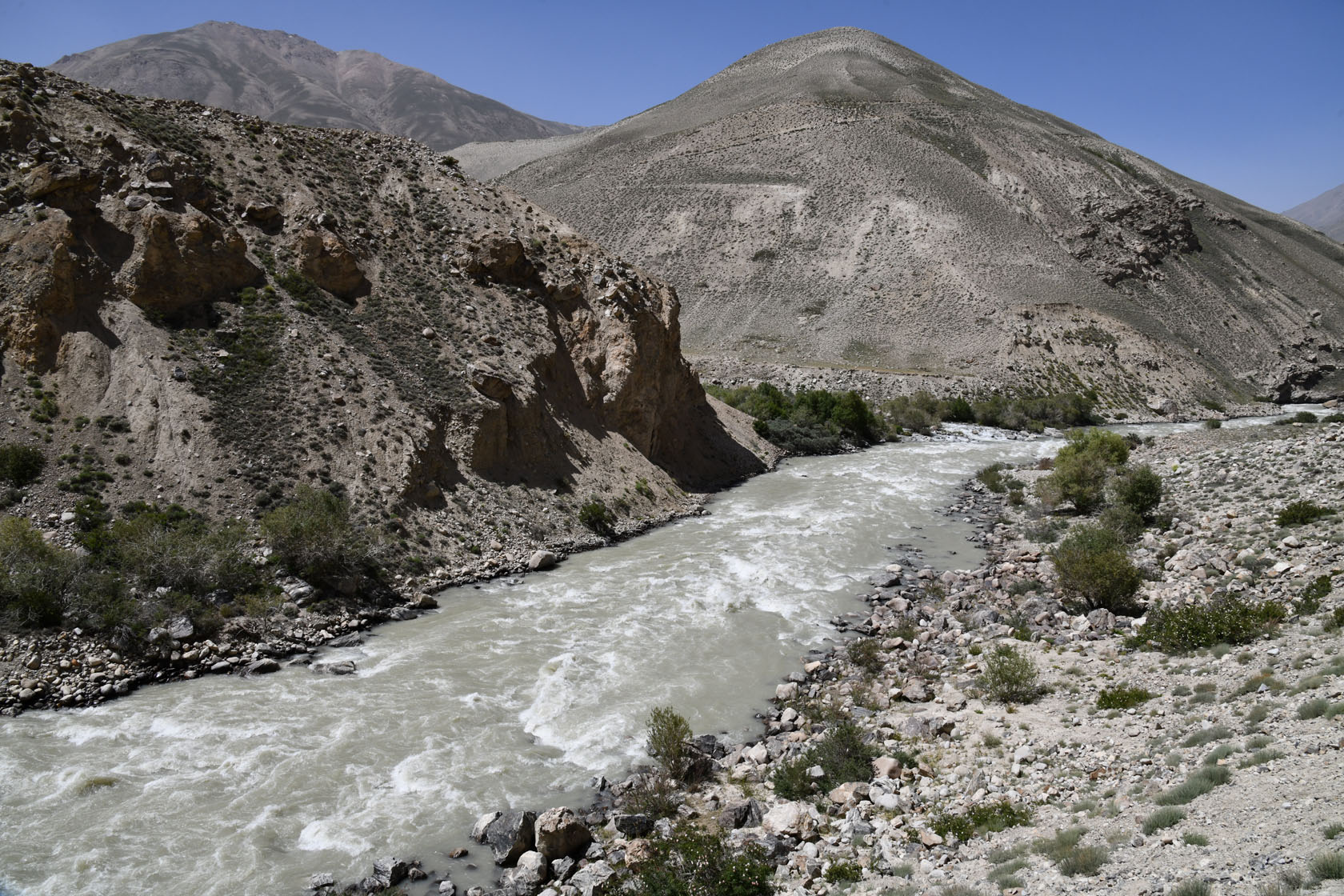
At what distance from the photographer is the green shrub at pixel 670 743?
10.7 metres

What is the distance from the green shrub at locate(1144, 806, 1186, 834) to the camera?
269 inches

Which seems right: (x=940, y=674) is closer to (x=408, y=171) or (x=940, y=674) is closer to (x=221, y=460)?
(x=221, y=460)

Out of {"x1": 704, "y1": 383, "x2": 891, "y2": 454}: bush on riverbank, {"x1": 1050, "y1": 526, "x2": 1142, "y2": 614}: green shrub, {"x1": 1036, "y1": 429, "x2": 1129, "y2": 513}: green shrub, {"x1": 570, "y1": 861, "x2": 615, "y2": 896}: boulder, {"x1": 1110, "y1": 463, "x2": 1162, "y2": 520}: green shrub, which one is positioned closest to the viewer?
{"x1": 570, "y1": 861, "x2": 615, "y2": 896}: boulder

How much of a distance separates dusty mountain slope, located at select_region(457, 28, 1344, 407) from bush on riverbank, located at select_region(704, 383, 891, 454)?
1625cm

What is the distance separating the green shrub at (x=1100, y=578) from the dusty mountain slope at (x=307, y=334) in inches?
500

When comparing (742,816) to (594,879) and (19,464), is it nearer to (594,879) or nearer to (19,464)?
(594,879)

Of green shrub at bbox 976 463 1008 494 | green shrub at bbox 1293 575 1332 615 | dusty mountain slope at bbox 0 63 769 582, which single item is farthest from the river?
green shrub at bbox 976 463 1008 494

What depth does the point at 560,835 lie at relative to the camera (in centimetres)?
900

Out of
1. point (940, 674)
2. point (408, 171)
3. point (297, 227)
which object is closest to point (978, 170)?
point (408, 171)

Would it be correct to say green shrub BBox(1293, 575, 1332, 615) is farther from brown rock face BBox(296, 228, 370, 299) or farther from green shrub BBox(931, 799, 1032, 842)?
brown rock face BBox(296, 228, 370, 299)

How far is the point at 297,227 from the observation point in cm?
2428

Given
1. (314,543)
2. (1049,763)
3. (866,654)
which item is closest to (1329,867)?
(1049,763)

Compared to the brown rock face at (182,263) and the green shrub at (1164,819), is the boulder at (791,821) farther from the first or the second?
the brown rock face at (182,263)

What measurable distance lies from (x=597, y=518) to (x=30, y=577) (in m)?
13.3
